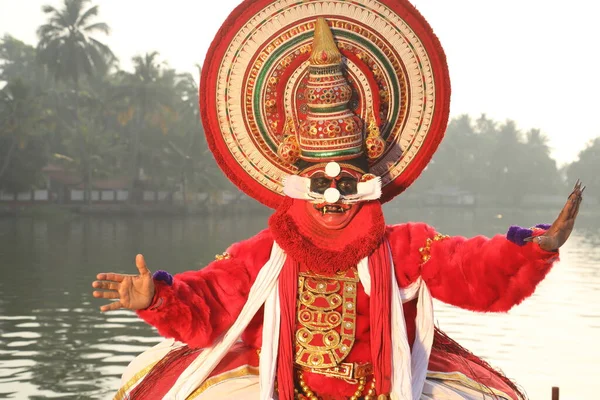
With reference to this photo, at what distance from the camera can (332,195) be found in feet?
13.0

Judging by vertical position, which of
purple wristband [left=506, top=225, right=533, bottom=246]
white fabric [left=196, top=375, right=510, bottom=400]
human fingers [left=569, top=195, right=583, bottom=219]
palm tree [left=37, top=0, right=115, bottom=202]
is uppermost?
palm tree [left=37, top=0, right=115, bottom=202]

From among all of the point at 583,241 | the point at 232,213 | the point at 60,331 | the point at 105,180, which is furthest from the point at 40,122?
the point at 60,331

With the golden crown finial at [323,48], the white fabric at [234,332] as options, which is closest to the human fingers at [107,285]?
the white fabric at [234,332]

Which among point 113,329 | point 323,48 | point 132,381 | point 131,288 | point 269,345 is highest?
point 323,48

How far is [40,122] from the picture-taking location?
4134 cm

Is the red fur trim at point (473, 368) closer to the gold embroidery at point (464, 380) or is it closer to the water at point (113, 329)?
the gold embroidery at point (464, 380)

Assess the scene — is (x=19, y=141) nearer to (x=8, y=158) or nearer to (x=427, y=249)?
(x=8, y=158)

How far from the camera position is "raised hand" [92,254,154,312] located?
3742mm

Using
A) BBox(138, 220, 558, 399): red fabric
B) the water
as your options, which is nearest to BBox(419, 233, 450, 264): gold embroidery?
BBox(138, 220, 558, 399): red fabric

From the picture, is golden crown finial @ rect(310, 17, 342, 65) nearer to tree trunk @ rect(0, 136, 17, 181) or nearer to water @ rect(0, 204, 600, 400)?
water @ rect(0, 204, 600, 400)

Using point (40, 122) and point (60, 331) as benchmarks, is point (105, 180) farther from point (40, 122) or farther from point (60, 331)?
point (60, 331)

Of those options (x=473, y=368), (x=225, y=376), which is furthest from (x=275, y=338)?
(x=473, y=368)

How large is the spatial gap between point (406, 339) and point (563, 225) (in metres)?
0.86

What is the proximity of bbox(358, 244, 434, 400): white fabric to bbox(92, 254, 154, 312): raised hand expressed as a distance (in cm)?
91
